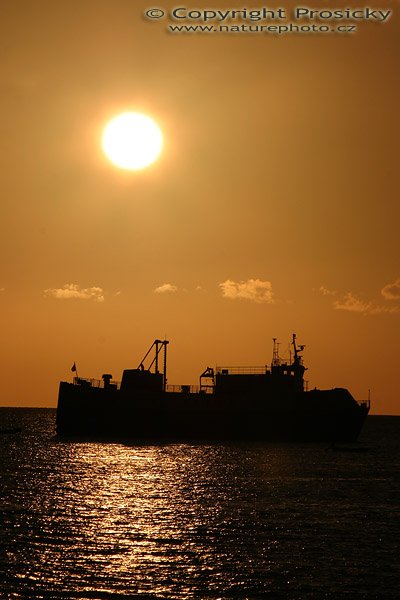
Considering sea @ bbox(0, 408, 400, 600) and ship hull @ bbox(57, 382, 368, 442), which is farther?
ship hull @ bbox(57, 382, 368, 442)

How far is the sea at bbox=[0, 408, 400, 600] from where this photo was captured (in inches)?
1000

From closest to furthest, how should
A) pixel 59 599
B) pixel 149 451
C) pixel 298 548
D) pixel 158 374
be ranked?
pixel 59 599 → pixel 298 548 → pixel 149 451 → pixel 158 374

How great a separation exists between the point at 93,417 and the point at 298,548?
69497 mm

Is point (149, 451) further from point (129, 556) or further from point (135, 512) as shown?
point (129, 556)

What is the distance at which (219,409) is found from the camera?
315ft

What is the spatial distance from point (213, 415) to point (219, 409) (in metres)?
1.43

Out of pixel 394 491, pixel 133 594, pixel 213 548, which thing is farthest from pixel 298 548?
pixel 394 491

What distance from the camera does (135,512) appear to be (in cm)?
4069

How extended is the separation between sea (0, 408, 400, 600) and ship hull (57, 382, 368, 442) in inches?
898

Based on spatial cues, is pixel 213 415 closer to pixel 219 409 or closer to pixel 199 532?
pixel 219 409

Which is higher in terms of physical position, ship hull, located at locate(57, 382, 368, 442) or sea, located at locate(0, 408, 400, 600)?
ship hull, located at locate(57, 382, 368, 442)

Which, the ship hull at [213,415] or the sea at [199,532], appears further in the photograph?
the ship hull at [213,415]

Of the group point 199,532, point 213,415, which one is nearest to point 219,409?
point 213,415

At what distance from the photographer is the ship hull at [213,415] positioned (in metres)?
93.8
